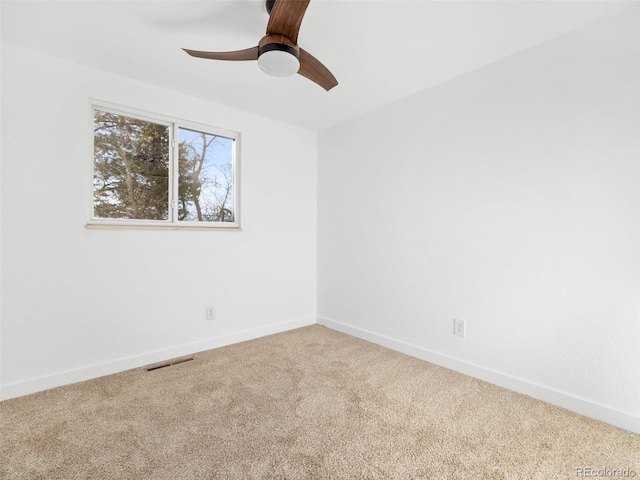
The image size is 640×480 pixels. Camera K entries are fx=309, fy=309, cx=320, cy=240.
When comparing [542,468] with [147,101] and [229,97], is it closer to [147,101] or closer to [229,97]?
[229,97]

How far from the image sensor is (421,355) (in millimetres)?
2607

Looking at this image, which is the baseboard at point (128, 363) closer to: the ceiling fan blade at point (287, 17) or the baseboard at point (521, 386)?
the baseboard at point (521, 386)

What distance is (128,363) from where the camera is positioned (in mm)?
2393

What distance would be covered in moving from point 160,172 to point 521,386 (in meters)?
3.15

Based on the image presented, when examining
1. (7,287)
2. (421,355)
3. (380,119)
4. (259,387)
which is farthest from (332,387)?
(380,119)

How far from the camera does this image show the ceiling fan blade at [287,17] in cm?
133

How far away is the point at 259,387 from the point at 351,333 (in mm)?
1340

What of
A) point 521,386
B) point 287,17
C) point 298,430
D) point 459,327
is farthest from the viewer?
point 459,327

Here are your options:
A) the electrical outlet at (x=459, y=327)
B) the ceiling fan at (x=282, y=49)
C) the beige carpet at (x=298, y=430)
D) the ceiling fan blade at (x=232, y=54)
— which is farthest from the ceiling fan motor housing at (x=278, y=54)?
the electrical outlet at (x=459, y=327)

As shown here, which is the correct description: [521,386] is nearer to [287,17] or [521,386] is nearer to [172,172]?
[287,17]

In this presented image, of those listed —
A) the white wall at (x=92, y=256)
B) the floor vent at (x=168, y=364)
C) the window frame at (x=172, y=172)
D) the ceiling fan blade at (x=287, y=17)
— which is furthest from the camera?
the floor vent at (x=168, y=364)

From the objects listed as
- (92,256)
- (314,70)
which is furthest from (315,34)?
(92,256)

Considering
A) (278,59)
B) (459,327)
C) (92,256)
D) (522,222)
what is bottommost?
(459,327)

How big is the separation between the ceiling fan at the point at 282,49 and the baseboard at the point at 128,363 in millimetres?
2234
